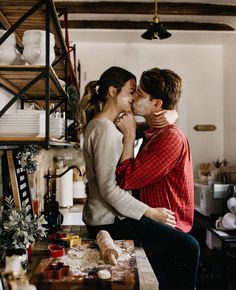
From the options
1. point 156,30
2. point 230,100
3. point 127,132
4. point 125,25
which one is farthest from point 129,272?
point 230,100

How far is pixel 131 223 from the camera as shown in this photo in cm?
202

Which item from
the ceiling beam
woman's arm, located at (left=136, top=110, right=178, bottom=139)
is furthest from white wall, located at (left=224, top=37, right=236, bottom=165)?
woman's arm, located at (left=136, top=110, right=178, bottom=139)

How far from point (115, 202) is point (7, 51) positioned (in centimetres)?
87

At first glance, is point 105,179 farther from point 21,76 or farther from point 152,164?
point 21,76

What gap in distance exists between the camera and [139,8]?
4273 millimetres

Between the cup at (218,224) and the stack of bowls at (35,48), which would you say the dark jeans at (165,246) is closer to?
the stack of bowls at (35,48)

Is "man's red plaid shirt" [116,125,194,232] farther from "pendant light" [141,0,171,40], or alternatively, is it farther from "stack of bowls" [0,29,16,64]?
"pendant light" [141,0,171,40]

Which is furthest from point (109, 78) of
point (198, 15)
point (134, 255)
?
point (198, 15)

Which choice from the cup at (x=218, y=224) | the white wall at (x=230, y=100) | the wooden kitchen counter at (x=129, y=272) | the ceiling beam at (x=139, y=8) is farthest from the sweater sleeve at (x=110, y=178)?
the white wall at (x=230, y=100)

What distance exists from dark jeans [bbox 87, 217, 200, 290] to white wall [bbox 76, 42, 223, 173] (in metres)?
3.78

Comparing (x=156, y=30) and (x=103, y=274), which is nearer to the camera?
(x=103, y=274)

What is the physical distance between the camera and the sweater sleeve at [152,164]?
196cm

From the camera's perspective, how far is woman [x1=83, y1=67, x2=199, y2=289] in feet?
6.35

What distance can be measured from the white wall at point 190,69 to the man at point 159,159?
3548mm
